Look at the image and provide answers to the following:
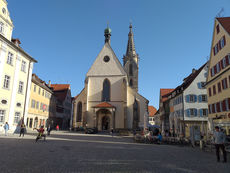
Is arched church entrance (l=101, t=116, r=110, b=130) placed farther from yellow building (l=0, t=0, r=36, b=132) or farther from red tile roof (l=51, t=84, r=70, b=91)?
red tile roof (l=51, t=84, r=70, b=91)

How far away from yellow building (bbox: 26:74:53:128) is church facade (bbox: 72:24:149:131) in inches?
250

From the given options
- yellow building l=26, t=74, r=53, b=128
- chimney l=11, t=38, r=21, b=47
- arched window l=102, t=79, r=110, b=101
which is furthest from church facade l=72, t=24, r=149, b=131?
chimney l=11, t=38, r=21, b=47

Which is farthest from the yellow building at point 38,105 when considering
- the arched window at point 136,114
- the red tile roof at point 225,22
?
the red tile roof at point 225,22

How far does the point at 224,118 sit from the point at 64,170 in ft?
61.3

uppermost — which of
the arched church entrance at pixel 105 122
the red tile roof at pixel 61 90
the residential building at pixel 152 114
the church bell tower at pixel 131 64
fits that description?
the church bell tower at pixel 131 64

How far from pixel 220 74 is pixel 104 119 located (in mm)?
25193

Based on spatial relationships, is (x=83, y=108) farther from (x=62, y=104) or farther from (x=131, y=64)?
(x=131, y=64)

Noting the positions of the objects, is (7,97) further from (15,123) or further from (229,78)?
(229,78)

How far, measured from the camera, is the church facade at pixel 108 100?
35875mm

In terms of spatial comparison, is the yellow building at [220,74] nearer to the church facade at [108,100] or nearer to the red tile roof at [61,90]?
the church facade at [108,100]

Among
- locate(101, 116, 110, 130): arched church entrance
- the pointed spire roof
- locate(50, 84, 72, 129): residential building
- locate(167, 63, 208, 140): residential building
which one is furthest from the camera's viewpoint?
the pointed spire roof

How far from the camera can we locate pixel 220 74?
2025cm

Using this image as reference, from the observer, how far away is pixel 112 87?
3803cm

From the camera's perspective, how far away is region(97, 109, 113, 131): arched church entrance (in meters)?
37.7
